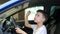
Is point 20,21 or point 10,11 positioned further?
point 20,21

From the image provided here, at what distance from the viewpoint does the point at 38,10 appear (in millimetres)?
3664

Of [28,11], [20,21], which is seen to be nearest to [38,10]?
[28,11]

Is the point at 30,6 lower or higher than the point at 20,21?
higher

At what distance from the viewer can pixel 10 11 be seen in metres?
3.61

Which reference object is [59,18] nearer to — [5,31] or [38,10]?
[38,10]

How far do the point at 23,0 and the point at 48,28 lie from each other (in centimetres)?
67

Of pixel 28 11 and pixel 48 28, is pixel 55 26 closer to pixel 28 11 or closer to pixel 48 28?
pixel 48 28

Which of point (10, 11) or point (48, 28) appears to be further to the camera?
point (48, 28)

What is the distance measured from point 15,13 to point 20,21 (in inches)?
10.2

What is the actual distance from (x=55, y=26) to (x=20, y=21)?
61 centimetres

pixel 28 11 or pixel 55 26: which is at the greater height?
pixel 28 11

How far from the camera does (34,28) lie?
11.9 ft

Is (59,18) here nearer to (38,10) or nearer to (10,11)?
(38,10)

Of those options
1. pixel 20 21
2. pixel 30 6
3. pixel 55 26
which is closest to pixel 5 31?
pixel 20 21
